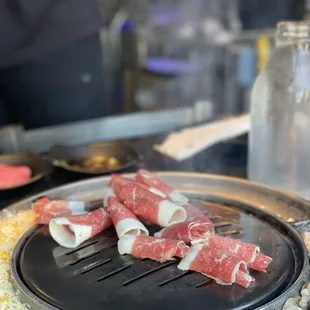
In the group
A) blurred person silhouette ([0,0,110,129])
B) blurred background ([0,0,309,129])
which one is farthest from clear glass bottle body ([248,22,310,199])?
blurred background ([0,0,309,129])

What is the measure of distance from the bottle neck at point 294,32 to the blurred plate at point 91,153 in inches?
25.5

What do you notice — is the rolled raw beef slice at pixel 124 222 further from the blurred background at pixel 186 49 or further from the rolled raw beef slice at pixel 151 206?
the blurred background at pixel 186 49

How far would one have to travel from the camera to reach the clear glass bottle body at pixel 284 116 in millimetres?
1355

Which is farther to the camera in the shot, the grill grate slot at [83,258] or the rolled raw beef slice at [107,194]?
the rolled raw beef slice at [107,194]

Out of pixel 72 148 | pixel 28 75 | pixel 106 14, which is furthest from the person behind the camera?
pixel 106 14

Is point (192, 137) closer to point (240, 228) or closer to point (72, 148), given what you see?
point (72, 148)

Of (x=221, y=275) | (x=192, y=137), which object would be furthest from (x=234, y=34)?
(x=221, y=275)

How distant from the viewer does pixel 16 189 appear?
4.83 ft

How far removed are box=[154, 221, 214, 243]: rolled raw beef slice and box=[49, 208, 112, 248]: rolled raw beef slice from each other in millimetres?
172

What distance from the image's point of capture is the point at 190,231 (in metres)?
1.03

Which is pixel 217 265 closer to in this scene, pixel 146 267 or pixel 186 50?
pixel 146 267

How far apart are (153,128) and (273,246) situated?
111 cm

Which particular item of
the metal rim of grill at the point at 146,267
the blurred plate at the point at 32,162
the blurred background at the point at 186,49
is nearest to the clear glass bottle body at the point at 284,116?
the metal rim of grill at the point at 146,267

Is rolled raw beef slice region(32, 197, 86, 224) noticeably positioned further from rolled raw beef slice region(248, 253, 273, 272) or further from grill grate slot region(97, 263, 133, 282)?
rolled raw beef slice region(248, 253, 273, 272)
